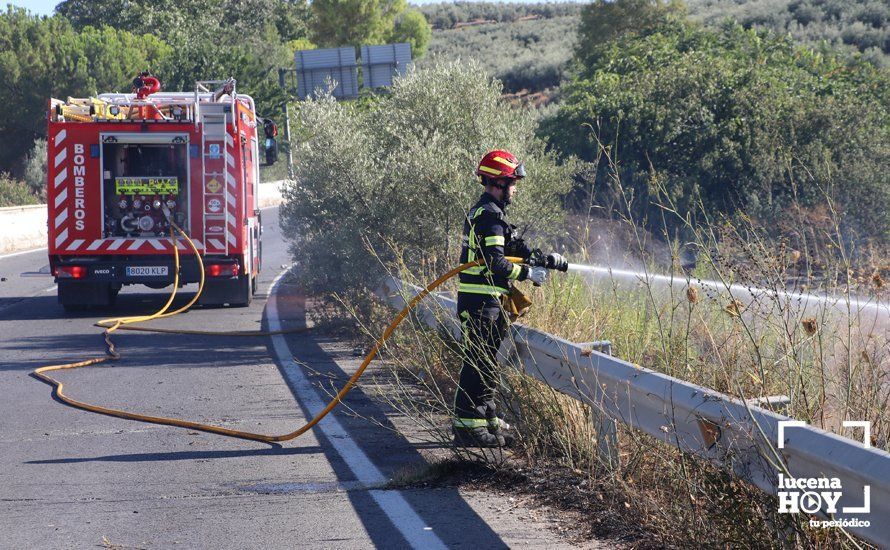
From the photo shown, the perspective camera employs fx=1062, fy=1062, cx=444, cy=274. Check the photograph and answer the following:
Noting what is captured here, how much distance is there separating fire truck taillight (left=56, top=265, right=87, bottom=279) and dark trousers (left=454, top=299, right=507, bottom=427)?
889 centimetres

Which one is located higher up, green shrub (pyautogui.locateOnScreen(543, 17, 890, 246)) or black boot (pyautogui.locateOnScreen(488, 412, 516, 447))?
green shrub (pyautogui.locateOnScreen(543, 17, 890, 246))

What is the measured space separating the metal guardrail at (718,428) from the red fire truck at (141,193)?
29.0ft

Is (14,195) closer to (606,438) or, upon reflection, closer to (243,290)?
(243,290)

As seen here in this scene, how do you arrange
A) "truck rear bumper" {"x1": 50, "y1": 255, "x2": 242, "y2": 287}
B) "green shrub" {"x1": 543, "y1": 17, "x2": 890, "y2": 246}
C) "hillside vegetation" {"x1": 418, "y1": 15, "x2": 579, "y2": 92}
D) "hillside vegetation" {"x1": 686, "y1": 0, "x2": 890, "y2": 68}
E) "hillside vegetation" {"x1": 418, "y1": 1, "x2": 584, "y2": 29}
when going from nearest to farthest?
1. "green shrub" {"x1": 543, "y1": 17, "x2": 890, "y2": 246}
2. "truck rear bumper" {"x1": 50, "y1": 255, "x2": 242, "y2": 287}
3. "hillside vegetation" {"x1": 686, "y1": 0, "x2": 890, "y2": 68}
4. "hillside vegetation" {"x1": 418, "y1": 15, "x2": 579, "y2": 92}
5. "hillside vegetation" {"x1": 418, "y1": 1, "x2": 584, "y2": 29}

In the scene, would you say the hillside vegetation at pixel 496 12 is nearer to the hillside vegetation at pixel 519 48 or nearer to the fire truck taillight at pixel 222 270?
the hillside vegetation at pixel 519 48

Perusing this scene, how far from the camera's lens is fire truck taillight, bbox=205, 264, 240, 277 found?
1465 centimetres

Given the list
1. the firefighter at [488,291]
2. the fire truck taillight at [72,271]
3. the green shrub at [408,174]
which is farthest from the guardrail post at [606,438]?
the fire truck taillight at [72,271]

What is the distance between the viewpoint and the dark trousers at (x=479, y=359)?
6.61 metres

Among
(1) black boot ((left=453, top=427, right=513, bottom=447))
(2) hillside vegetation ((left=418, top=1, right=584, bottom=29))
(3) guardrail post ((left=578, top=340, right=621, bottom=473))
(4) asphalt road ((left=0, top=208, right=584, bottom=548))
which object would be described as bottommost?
(4) asphalt road ((left=0, top=208, right=584, bottom=548))

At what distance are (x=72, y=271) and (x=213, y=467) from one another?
8.42 meters

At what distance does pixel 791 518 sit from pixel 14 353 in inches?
372

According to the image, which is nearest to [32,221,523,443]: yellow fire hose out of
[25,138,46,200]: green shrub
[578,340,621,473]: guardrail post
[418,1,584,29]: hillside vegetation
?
[578,340,621,473]: guardrail post

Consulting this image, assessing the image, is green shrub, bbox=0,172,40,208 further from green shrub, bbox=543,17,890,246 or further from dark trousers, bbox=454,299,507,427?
dark trousers, bbox=454,299,507,427

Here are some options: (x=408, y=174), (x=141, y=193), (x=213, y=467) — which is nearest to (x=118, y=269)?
(x=141, y=193)
